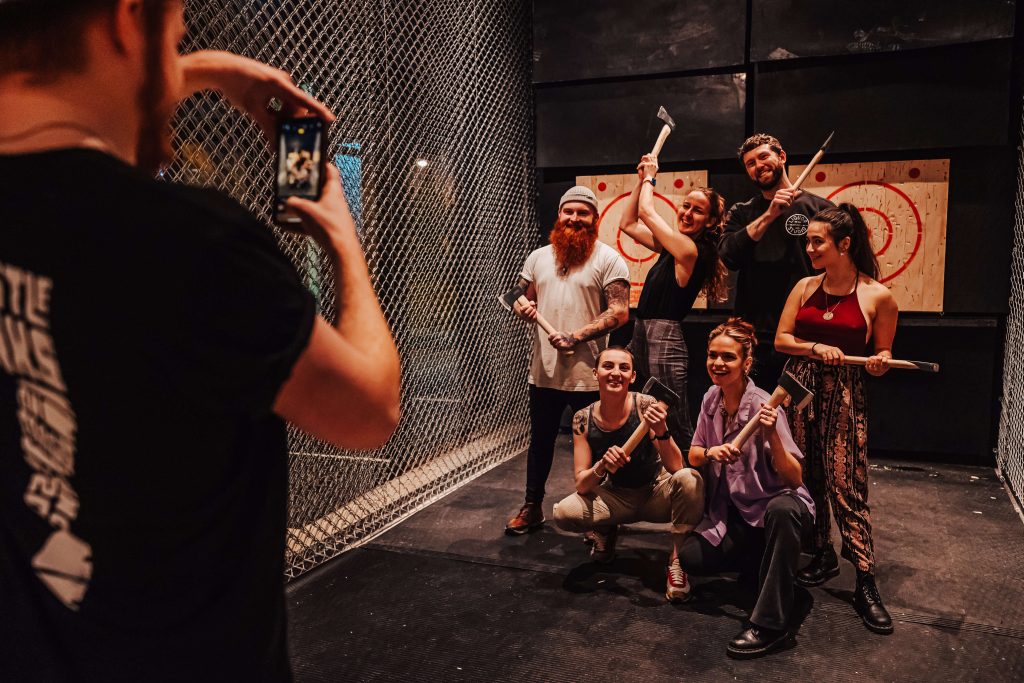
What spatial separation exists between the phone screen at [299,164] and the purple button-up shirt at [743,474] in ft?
7.15

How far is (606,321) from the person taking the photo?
11.1ft

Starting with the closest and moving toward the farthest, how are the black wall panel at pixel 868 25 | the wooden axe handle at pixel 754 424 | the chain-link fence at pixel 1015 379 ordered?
the wooden axe handle at pixel 754 424 → the chain-link fence at pixel 1015 379 → the black wall panel at pixel 868 25

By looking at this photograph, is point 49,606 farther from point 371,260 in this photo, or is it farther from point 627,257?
point 627,257

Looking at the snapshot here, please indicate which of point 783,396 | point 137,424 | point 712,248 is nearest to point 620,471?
point 783,396

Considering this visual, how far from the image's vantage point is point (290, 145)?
0.76 metres

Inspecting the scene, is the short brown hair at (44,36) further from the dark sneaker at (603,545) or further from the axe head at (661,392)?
the dark sneaker at (603,545)

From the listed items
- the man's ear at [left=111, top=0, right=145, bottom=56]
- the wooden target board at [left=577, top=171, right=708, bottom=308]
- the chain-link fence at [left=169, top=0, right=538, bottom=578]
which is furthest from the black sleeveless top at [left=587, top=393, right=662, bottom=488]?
the man's ear at [left=111, top=0, right=145, bottom=56]

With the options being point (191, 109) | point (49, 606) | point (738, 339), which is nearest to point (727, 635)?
point (738, 339)

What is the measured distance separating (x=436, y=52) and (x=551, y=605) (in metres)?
3.18

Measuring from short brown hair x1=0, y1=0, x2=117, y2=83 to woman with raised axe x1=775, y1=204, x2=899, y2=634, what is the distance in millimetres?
2635

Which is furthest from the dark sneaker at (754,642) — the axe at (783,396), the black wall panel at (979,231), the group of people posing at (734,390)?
the black wall panel at (979,231)

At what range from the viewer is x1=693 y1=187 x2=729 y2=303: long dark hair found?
3.31 metres

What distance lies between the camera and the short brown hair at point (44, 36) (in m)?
0.58

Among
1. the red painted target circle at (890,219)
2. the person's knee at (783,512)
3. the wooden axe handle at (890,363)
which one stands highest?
the red painted target circle at (890,219)
